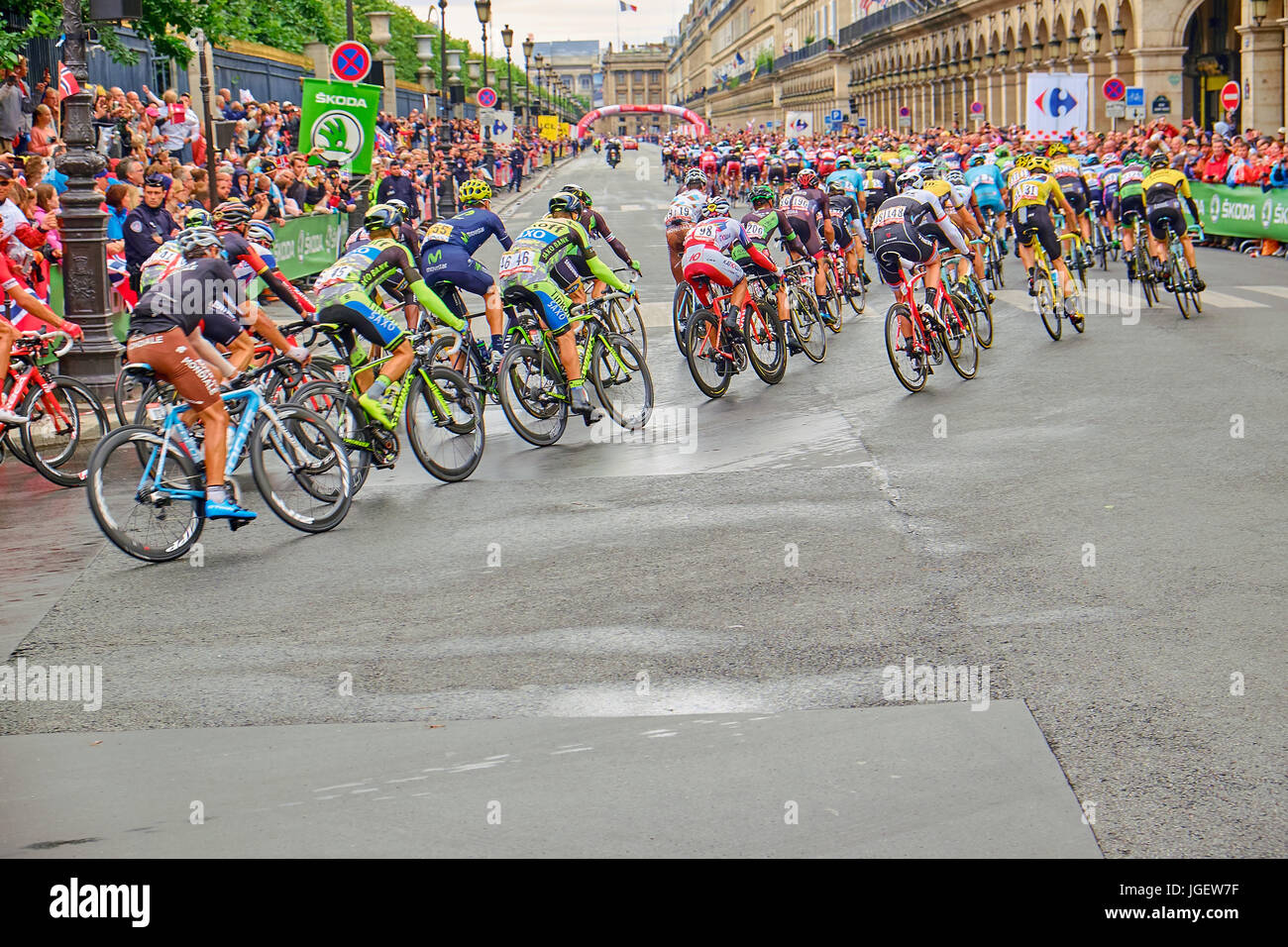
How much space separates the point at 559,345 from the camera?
12.4 metres

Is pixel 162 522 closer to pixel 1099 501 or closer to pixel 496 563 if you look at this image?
pixel 496 563

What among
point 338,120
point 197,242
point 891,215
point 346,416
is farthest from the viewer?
point 338,120

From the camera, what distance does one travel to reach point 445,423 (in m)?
11.1

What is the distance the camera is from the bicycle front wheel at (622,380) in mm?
12609

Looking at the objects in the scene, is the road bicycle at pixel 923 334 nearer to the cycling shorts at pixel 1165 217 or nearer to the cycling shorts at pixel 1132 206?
the cycling shorts at pixel 1165 217

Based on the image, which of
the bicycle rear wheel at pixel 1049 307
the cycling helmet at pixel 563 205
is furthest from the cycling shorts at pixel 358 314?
A: the bicycle rear wheel at pixel 1049 307

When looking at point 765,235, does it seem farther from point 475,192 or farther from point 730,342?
point 475,192

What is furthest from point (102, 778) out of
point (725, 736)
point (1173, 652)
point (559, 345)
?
point (559, 345)

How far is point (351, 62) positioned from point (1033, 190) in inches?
478

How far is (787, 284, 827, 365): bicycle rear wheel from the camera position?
16.2 m

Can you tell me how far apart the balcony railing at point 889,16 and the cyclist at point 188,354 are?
7333 cm

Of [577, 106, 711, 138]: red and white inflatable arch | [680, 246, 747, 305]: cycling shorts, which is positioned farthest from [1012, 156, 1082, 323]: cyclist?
[577, 106, 711, 138]: red and white inflatable arch

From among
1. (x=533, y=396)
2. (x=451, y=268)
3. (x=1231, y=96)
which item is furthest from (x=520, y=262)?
(x=1231, y=96)

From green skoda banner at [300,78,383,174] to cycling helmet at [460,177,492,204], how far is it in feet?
28.2
